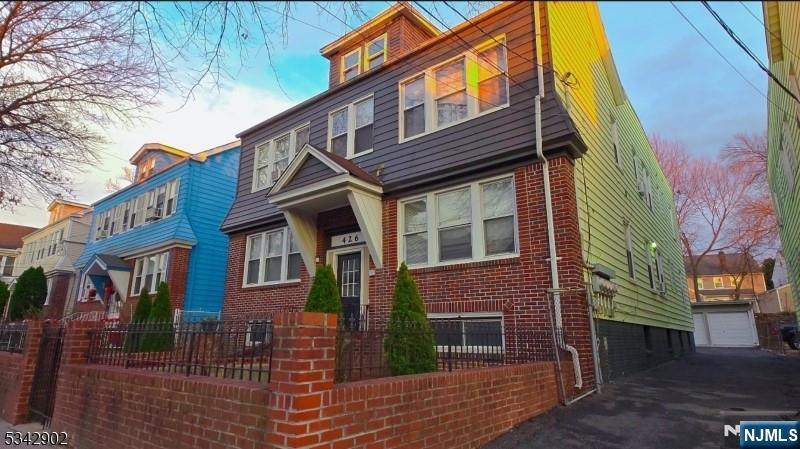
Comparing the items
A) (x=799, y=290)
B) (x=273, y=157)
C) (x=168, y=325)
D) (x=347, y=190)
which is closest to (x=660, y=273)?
(x=799, y=290)

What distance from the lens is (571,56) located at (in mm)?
9570

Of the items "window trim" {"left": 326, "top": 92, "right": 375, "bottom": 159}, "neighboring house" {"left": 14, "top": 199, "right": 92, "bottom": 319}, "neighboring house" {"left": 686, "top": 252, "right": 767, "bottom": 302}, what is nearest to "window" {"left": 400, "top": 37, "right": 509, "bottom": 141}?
"window trim" {"left": 326, "top": 92, "right": 375, "bottom": 159}

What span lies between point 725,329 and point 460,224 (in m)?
A: 27.7

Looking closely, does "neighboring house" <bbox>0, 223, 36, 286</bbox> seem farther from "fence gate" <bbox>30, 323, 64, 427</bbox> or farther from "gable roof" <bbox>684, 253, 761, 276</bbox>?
"gable roof" <bbox>684, 253, 761, 276</bbox>

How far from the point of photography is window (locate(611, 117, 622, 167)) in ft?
39.2

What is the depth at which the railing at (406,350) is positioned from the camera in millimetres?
4035

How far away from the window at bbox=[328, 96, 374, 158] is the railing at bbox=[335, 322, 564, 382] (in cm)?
554

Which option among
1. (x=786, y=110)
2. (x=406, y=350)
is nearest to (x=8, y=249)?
(x=406, y=350)

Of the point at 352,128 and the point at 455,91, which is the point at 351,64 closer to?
the point at 352,128

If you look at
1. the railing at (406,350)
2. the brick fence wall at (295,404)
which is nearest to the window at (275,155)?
the railing at (406,350)

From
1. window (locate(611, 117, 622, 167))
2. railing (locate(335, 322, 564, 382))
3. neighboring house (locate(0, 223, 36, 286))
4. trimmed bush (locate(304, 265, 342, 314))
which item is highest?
neighboring house (locate(0, 223, 36, 286))

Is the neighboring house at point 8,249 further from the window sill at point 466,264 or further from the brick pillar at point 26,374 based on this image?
the window sill at point 466,264

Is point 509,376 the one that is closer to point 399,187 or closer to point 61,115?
point 399,187

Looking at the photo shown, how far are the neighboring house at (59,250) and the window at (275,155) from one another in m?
14.9
